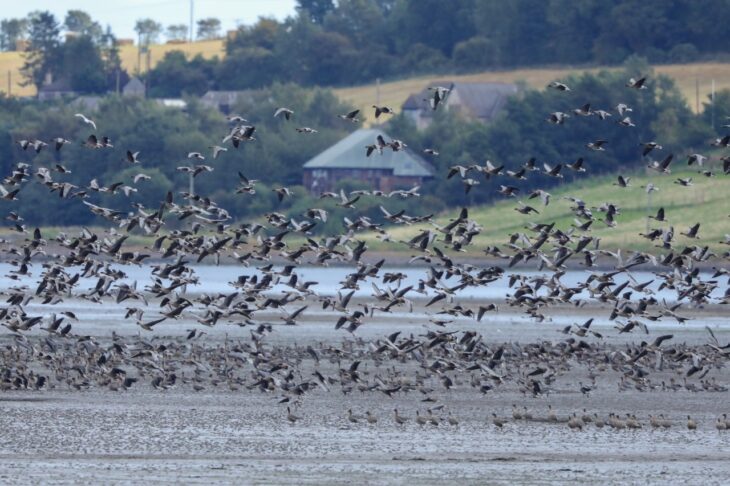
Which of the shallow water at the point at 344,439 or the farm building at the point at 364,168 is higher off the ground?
the shallow water at the point at 344,439

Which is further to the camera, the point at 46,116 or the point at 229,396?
the point at 46,116

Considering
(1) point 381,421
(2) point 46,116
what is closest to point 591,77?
(2) point 46,116

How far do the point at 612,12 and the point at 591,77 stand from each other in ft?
125

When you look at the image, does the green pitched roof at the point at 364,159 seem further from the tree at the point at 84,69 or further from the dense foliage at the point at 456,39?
the tree at the point at 84,69

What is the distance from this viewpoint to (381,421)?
32.8m

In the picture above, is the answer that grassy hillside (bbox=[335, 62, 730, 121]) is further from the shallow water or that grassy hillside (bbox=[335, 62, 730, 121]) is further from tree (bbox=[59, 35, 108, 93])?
the shallow water

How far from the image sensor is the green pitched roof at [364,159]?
125 metres

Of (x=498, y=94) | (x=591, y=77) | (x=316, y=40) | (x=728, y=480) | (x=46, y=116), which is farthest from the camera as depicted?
(x=316, y=40)

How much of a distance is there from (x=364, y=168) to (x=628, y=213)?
30.2 m

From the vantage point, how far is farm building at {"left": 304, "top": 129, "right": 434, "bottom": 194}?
124688mm

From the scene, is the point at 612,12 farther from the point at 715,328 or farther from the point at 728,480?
the point at 728,480

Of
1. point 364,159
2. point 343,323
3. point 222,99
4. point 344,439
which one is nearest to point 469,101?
point 364,159

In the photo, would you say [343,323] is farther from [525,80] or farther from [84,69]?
[84,69]

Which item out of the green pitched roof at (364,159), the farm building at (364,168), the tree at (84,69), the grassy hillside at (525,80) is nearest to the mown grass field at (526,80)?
the grassy hillside at (525,80)
